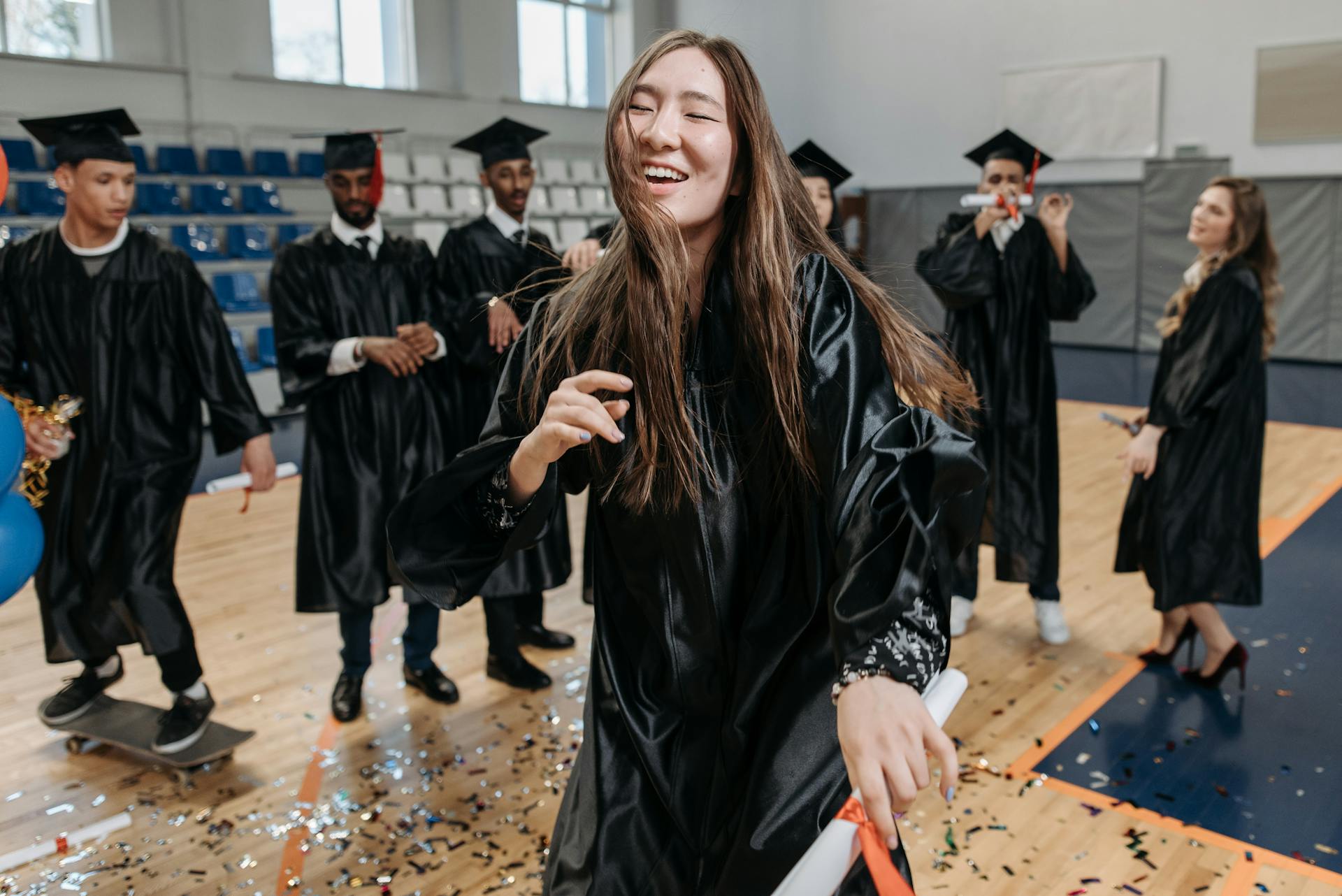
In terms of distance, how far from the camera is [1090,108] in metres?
13.8

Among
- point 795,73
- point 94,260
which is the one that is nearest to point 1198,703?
point 94,260

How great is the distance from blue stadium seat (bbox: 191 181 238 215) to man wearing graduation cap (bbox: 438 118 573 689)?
711cm

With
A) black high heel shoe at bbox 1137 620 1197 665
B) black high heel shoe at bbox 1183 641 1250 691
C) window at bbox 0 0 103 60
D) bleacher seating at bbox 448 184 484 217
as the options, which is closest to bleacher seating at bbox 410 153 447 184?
bleacher seating at bbox 448 184 484 217

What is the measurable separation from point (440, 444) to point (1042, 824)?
2.40 metres

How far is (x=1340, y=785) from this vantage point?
3393mm

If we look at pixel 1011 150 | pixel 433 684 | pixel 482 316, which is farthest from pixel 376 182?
pixel 1011 150

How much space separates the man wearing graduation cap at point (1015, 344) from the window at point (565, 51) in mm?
10996

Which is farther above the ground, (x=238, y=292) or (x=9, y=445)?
(x=238, y=292)

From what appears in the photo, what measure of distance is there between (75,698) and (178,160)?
7854 millimetres

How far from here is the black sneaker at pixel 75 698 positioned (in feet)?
12.7

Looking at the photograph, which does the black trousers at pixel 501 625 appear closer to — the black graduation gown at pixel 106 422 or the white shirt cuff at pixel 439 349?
the white shirt cuff at pixel 439 349

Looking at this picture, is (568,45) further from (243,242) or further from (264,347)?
(264,347)

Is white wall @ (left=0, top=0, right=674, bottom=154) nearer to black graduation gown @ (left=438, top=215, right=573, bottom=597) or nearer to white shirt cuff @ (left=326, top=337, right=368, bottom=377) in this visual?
black graduation gown @ (left=438, top=215, right=573, bottom=597)

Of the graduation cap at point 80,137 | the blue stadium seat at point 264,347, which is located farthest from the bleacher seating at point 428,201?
the graduation cap at point 80,137
